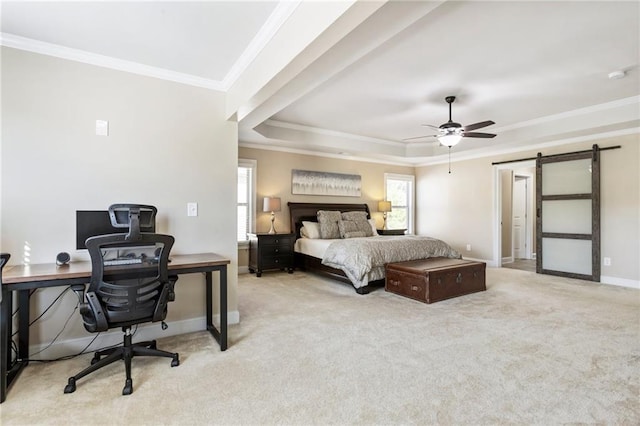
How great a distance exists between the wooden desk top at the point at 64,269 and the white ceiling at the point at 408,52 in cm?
143

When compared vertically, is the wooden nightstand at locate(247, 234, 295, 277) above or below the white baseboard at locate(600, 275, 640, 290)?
above

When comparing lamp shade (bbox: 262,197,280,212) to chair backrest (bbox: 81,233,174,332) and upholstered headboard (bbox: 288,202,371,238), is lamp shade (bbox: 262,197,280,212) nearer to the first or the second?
upholstered headboard (bbox: 288,202,371,238)

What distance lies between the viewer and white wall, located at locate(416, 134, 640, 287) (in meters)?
4.75

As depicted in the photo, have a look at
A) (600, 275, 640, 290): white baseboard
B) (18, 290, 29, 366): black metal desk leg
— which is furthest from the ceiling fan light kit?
(18, 290, 29, 366): black metal desk leg

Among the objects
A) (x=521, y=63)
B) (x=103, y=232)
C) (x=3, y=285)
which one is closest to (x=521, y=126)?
(x=521, y=63)

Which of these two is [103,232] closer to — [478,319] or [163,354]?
[163,354]

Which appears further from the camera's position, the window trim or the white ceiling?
the window trim

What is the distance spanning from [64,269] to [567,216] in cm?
676

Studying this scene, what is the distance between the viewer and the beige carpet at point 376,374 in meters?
1.78

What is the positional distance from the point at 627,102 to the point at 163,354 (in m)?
5.92

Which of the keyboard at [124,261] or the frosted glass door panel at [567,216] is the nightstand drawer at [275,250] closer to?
the keyboard at [124,261]

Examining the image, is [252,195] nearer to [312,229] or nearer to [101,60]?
→ [312,229]

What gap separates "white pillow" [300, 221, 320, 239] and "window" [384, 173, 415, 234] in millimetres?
2450

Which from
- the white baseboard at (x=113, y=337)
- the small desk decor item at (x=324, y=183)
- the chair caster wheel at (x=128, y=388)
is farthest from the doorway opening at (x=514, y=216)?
the chair caster wheel at (x=128, y=388)
